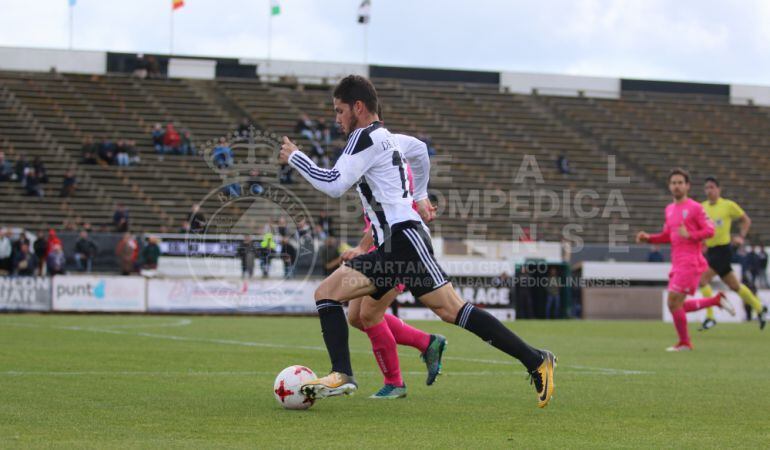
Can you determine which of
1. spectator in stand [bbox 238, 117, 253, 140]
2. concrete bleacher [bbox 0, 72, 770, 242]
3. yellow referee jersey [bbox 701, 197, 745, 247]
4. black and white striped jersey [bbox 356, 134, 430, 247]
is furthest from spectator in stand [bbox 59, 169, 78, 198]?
black and white striped jersey [bbox 356, 134, 430, 247]

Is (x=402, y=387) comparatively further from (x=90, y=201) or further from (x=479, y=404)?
(x=90, y=201)

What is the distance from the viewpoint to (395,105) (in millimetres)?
47062

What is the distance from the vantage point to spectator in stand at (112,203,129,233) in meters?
31.7

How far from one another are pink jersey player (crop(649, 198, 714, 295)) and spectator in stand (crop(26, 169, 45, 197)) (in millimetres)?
24448

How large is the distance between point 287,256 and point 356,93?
22.2 metres

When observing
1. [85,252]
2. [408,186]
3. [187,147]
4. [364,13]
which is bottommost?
[85,252]

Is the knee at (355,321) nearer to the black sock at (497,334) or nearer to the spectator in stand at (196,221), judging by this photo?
the black sock at (497,334)

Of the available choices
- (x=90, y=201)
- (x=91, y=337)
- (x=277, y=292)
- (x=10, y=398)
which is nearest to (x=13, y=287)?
(x=277, y=292)

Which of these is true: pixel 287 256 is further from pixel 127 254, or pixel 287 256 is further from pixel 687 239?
pixel 687 239

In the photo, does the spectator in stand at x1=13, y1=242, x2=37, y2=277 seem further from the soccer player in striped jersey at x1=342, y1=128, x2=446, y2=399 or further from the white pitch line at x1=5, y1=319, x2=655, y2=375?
the soccer player in striped jersey at x1=342, y1=128, x2=446, y2=399

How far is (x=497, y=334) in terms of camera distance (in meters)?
7.57

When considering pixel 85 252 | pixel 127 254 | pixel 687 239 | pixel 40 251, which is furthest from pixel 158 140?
pixel 687 239

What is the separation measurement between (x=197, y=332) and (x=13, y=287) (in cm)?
1025

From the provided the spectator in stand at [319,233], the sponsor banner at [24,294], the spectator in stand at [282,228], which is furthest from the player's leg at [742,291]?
the sponsor banner at [24,294]
